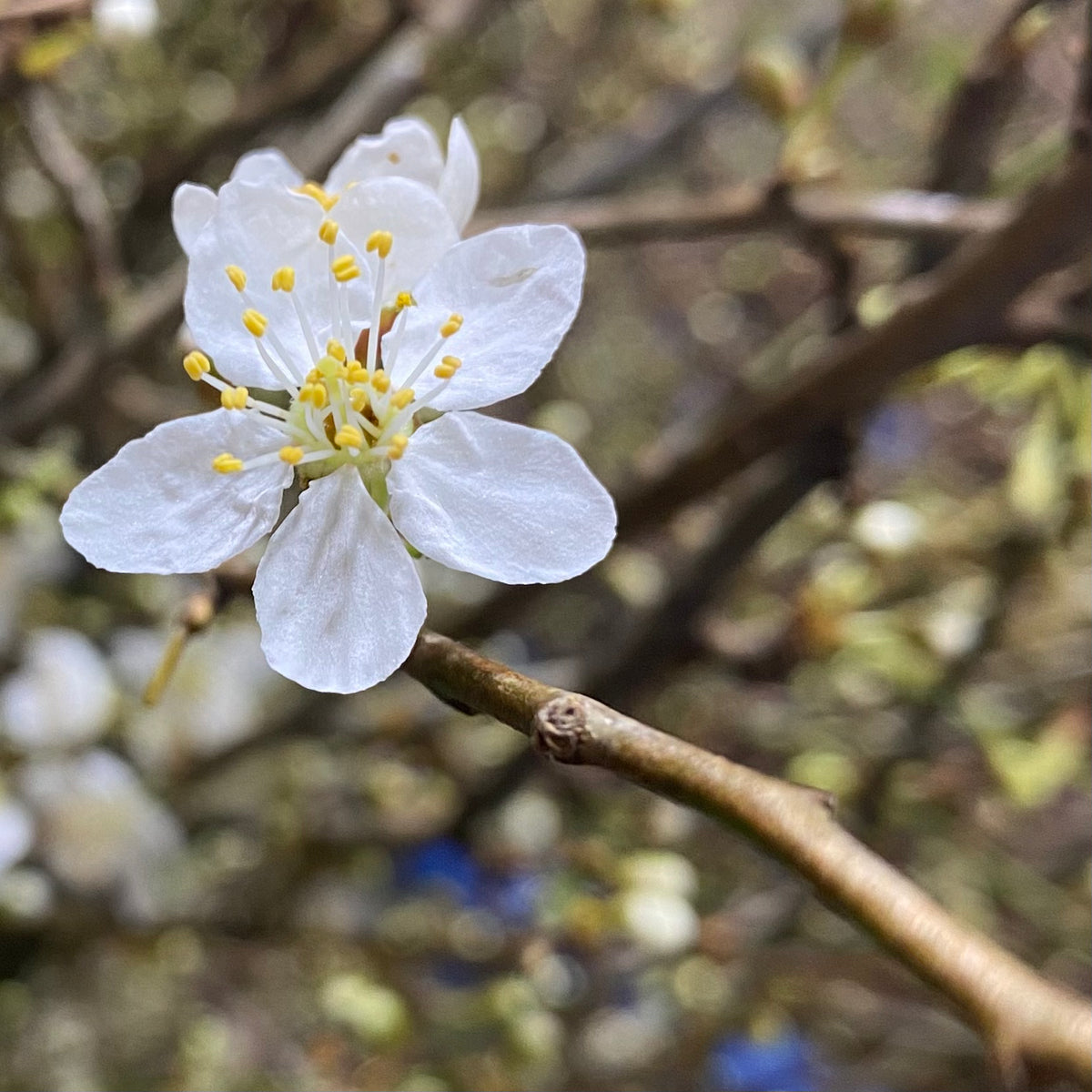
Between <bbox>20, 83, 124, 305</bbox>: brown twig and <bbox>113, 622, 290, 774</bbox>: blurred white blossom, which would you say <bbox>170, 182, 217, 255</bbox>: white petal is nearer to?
<bbox>20, 83, 124, 305</bbox>: brown twig


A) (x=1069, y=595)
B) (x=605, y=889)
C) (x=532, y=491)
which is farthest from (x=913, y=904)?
(x=1069, y=595)

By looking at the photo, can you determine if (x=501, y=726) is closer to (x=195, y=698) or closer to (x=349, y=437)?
(x=195, y=698)

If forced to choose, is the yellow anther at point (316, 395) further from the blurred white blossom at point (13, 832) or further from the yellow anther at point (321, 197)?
the blurred white blossom at point (13, 832)

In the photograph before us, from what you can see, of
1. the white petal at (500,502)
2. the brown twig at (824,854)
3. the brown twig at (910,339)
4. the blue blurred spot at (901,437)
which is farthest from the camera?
the blue blurred spot at (901,437)

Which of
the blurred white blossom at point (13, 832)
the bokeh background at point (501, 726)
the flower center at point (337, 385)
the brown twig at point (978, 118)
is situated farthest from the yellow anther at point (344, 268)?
the blurred white blossom at point (13, 832)

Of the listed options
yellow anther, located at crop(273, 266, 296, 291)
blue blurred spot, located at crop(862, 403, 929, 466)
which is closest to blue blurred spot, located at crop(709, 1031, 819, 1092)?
blue blurred spot, located at crop(862, 403, 929, 466)

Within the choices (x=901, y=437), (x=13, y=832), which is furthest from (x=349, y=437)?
(x=901, y=437)
